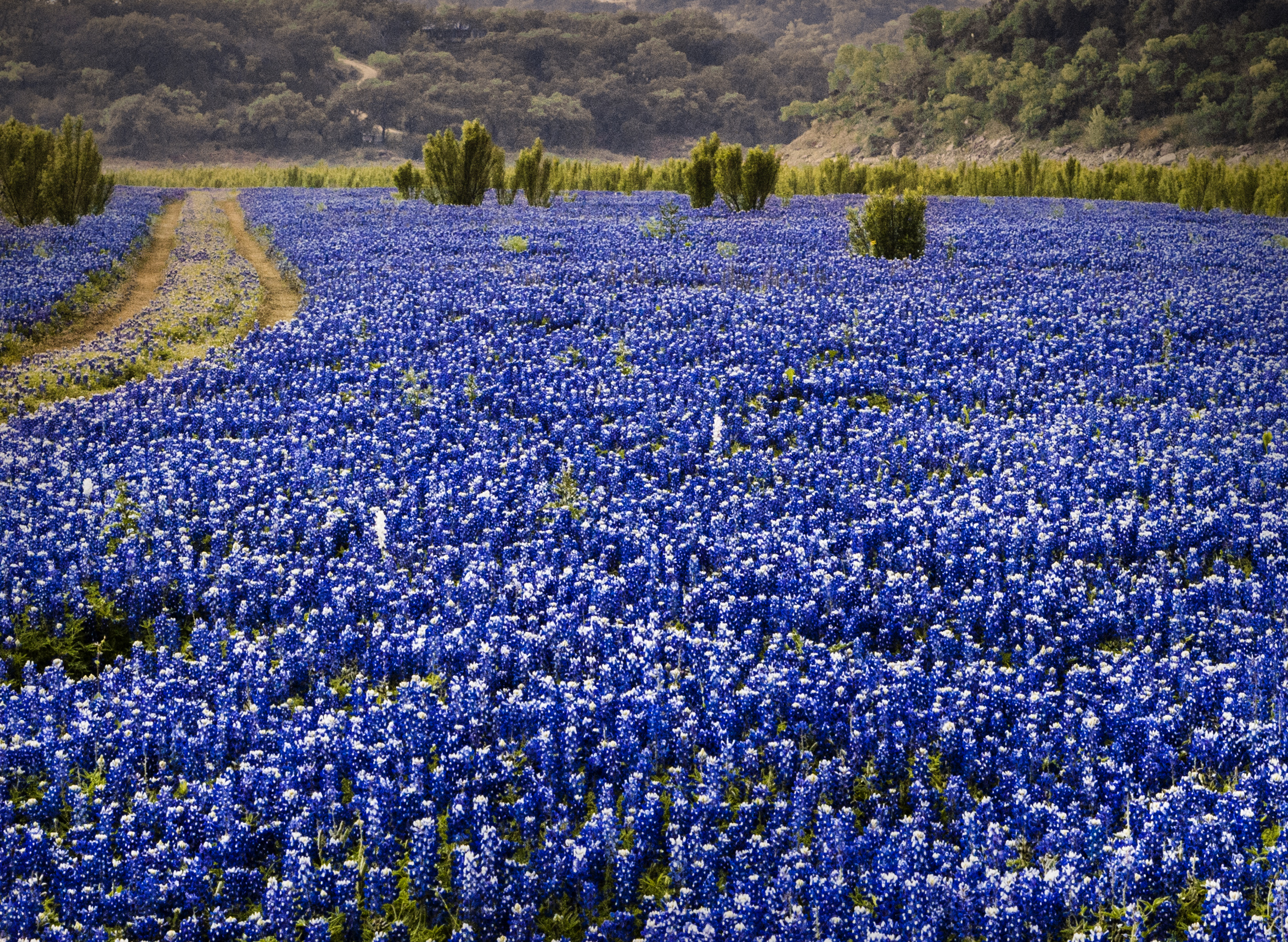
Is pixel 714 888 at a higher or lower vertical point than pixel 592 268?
lower

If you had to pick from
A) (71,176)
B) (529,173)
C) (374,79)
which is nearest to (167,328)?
(71,176)

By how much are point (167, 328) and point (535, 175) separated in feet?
58.7

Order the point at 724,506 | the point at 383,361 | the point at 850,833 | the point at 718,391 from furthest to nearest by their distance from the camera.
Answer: the point at 383,361 → the point at 718,391 → the point at 724,506 → the point at 850,833

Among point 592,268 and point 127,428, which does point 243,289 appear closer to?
point 592,268

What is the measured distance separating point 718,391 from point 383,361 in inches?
141

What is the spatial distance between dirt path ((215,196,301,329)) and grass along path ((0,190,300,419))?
29mm

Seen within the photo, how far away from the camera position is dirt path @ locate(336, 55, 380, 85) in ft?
341

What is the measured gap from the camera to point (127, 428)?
795 cm

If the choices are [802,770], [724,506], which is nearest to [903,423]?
[724,506]

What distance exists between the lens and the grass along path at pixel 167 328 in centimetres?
999

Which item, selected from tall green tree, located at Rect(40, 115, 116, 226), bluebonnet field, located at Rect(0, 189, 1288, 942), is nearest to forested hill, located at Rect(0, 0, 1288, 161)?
tall green tree, located at Rect(40, 115, 116, 226)

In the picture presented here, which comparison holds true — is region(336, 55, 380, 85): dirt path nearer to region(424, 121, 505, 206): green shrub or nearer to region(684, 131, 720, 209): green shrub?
region(424, 121, 505, 206): green shrub

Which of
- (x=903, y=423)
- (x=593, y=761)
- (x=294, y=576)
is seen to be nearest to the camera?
(x=593, y=761)

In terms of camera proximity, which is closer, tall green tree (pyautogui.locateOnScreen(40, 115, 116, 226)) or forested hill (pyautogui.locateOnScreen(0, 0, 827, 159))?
tall green tree (pyautogui.locateOnScreen(40, 115, 116, 226))
